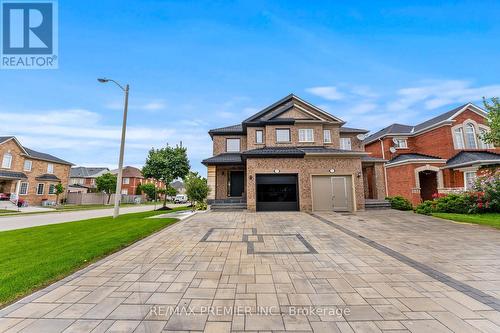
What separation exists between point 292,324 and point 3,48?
46.2 ft

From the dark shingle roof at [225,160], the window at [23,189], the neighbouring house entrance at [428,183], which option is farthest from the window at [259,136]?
the window at [23,189]

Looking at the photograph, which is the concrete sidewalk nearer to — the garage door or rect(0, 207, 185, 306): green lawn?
rect(0, 207, 185, 306): green lawn

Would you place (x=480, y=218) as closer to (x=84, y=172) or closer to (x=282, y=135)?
(x=282, y=135)

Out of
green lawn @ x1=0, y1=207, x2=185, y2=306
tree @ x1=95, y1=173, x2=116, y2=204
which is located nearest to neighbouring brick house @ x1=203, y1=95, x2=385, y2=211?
green lawn @ x1=0, y1=207, x2=185, y2=306

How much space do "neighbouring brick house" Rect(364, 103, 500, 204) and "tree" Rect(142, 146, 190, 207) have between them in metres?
22.2

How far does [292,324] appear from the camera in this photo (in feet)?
8.48

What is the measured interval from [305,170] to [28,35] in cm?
1626

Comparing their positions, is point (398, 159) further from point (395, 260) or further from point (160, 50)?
point (160, 50)

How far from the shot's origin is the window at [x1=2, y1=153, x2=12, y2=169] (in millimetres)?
26650

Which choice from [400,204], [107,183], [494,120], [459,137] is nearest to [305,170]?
[400,204]

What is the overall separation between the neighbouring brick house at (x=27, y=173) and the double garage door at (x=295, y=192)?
33948 millimetres

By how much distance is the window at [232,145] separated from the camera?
68.0ft

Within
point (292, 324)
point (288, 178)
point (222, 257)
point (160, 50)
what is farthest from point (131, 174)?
point (292, 324)

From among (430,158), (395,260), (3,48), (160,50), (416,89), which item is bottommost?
(395,260)
